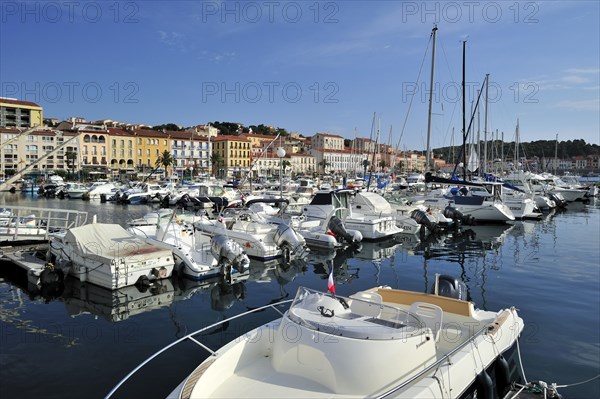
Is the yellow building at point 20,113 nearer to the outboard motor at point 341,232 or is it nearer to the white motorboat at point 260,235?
the white motorboat at point 260,235

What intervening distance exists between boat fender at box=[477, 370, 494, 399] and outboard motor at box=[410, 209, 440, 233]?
20056mm

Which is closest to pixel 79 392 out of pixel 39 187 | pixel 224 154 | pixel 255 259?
pixel 255 259

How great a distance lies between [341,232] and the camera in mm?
21297

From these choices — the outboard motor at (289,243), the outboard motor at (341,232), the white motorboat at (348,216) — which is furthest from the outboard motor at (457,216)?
the outboard motor at (289,243)

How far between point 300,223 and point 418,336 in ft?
53.9

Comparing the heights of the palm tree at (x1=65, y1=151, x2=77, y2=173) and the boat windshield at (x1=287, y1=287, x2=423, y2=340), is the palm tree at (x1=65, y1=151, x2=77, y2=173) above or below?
above

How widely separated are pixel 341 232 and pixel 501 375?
47.4ft

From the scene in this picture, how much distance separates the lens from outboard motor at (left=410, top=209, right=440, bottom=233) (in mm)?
25831

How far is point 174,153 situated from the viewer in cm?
10725

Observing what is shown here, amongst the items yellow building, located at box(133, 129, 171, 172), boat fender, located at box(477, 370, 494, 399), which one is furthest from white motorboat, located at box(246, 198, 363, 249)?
yellow building, located at box(133, 129, 171, 172)

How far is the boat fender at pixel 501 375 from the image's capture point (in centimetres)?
695

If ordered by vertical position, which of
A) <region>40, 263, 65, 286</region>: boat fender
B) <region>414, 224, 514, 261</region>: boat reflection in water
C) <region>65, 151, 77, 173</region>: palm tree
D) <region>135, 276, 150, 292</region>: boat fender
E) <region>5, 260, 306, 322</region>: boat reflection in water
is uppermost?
<region>65, 151, 77, 173</region>: palm tree

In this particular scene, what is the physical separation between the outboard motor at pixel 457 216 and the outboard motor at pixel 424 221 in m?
3.91

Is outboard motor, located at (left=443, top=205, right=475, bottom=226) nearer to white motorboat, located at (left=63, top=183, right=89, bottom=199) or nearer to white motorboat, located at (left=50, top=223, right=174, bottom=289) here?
white motorboat, located at (left=50, top=223, right=174, bottom=289)
